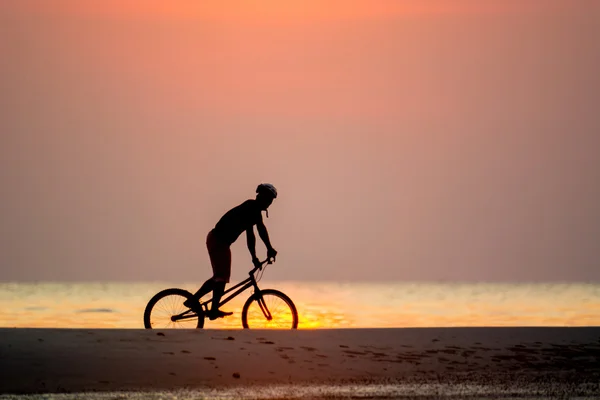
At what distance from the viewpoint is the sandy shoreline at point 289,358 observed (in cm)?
1109

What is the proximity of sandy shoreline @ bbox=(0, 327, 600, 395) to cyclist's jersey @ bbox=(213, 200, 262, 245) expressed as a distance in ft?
8.93

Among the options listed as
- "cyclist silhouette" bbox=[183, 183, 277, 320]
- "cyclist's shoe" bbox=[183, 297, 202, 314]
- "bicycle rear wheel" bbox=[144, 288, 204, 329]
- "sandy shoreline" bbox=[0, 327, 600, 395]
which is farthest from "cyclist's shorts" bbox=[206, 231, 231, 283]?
"sandy shoreline" bbox=[0, 327, 600, 395]

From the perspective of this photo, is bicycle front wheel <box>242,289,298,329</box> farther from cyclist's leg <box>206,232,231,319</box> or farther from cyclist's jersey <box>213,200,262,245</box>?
cyclist's jersey <box>213,200,262,245</box>

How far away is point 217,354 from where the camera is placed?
12.5 m

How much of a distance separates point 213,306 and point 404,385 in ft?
22.0

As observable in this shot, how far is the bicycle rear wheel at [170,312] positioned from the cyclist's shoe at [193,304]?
0.22ft

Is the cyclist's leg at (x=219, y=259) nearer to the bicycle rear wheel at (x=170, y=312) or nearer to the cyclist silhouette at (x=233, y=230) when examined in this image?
the cyclist silhouette at (x=233, y=230)

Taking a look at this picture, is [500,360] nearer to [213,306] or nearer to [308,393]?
[308,393]

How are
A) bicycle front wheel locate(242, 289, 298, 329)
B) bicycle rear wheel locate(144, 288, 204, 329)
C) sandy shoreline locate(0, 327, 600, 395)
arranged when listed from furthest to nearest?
bicycle rear wheel locate(144, 288, 204, 329), bicycle front wheel locate(242, 289, 298, 329), sandy shoreline locate(0, 327, 600, 395)

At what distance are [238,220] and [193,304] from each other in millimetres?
1557

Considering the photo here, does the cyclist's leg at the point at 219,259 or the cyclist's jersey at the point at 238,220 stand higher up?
the cyclist's jersey at the point at 238,220

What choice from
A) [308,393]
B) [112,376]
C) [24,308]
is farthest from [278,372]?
[24,308]

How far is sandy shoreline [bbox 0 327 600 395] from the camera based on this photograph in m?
11.1

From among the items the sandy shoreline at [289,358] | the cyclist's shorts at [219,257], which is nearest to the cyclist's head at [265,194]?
the cyclist's shorts at [219,257]
